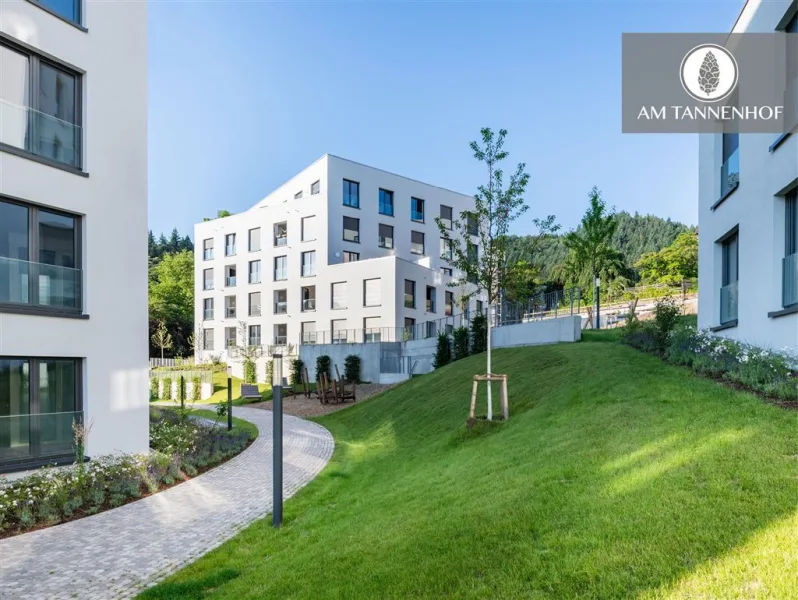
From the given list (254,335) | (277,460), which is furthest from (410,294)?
(277,460)

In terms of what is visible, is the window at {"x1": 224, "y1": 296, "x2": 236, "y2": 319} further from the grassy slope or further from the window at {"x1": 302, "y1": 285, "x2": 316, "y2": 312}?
the grassy slope

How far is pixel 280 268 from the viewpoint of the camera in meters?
41.4

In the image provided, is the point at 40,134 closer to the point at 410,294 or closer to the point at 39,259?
the point at 39,259

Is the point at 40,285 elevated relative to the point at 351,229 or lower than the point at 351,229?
lower

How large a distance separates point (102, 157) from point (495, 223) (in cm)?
867

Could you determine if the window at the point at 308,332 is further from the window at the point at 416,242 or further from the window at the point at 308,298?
the window at the point at 416,242

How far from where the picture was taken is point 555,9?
48.1 feet

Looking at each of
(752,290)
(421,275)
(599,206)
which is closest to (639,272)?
(421,275)

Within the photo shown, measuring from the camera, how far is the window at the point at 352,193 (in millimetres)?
38938

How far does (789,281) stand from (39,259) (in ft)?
45.6

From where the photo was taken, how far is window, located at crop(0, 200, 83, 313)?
9.42m

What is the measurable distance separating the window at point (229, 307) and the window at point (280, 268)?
5.87m

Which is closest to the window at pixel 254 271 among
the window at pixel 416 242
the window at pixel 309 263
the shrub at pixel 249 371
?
the window at pixel 309 263

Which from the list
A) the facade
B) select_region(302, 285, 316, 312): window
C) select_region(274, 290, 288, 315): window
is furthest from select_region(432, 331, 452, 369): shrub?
select_region(274, 290, 288, 315): window
